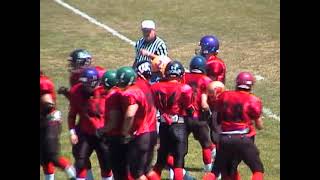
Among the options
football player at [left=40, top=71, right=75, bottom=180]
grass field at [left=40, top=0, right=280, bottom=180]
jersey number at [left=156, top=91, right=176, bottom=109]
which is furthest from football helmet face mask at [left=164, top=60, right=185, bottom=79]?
grass field at [left=40, top=0, right=280, bottom=180]

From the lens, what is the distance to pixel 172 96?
12.3 metres

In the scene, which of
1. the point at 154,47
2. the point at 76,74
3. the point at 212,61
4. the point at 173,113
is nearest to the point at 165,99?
the point at 173,113

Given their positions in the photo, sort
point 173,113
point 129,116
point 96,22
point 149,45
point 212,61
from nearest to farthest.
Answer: point 129,116 → point 173,113 → point 212,61 → point 149,45 → point 96,22

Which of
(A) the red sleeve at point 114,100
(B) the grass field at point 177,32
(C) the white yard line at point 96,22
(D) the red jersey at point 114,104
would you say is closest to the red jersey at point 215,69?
(D) the red jersey at point 114,104

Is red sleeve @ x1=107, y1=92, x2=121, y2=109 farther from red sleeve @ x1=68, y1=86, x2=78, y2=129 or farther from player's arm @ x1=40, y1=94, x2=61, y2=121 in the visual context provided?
player's arm @ x1=40, y1=94, x2=61, y2=121

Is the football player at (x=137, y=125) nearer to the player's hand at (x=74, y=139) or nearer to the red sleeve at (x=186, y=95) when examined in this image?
the red sleeve at (x=186, y=95)

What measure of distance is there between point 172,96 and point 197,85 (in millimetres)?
1059

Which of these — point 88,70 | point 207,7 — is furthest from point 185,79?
point 207,7

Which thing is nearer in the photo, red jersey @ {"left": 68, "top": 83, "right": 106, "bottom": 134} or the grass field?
red jersey @ {"left": 68, "top": 83, "right": 106, "bottom": 134}

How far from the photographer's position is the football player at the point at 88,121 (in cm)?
1220

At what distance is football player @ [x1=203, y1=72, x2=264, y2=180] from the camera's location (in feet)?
38.2

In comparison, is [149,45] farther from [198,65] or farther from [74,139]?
[74,139]
